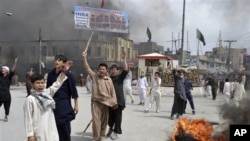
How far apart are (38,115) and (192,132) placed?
6.02 ft

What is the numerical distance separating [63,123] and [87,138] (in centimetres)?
225

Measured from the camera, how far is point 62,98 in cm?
469

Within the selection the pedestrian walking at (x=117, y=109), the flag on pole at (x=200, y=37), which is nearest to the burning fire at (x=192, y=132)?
the pedestrian walking at (x=117, y=109)

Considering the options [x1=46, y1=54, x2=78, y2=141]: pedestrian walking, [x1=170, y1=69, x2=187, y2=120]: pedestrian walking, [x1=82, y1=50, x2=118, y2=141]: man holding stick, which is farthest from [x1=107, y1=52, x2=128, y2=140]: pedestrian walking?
[x1=170, y1=69, x2=187, y2=120]: pedestrian walking

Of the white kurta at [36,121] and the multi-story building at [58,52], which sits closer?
the white kurta at [36,121]

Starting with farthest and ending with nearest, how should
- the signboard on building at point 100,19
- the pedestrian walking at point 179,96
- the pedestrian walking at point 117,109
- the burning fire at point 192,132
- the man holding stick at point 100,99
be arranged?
the signboard on building at point 100,19, the pedestrian walking at point 179,96, the pedestrian walking at point 117,109, the man holding stick at point 100,99, the burning fire at point 192,132

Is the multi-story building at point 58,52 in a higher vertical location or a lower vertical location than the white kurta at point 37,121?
higher

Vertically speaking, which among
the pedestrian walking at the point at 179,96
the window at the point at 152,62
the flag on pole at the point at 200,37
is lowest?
the pedestrian walking at the point at 179,96

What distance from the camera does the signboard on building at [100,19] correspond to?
115ft

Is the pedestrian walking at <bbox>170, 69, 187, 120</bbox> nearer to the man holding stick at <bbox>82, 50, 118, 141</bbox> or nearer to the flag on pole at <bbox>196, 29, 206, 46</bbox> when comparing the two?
the man holding stick at <bbox>82, 50, 118, 141</bbox>

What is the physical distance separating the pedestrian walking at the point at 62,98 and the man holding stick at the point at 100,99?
1426 millimetres

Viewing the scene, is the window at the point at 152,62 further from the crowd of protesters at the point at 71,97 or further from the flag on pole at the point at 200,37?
the crowd of protesters at the point at 71,97

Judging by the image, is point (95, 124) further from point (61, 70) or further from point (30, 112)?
point (30, 112)

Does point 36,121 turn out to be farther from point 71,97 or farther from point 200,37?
point 200,37
